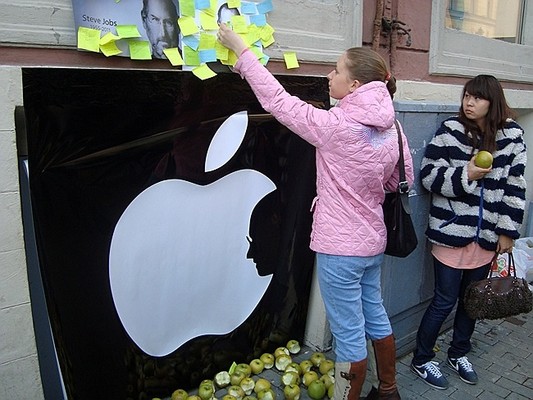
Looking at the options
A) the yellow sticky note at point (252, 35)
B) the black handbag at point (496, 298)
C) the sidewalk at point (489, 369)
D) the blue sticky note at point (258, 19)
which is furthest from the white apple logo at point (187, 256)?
the black handbag at point (496, 298)

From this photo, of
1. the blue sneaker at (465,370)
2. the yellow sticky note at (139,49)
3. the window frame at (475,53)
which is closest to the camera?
the yellow sticky note at (139,49)

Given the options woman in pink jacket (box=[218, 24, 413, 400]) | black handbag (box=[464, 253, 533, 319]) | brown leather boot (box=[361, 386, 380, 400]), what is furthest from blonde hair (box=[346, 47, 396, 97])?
brown leather boot (box=[361, 386, 380, 400])

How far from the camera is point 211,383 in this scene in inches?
113

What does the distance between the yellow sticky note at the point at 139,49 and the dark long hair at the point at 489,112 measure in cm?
184

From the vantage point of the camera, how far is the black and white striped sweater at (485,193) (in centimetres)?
288

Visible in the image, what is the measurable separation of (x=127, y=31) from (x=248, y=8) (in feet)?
2.28

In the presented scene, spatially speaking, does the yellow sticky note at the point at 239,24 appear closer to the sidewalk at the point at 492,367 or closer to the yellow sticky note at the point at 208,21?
the yellow sticky note at the point at 208,21

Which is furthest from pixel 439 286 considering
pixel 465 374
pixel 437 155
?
pixel 437 155

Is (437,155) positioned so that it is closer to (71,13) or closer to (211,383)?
(211,383)

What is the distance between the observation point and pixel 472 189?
2.82 m

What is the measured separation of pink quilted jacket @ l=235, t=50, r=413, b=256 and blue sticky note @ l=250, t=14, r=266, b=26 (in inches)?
22.4

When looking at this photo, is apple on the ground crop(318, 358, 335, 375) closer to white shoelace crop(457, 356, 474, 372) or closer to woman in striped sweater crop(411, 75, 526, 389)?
woman in striped sweater crop(411, 75, 526, 389)

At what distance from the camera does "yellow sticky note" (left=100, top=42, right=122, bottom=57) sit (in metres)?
2.14

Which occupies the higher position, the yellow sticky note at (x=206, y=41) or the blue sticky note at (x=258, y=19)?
the blue sticky note at (x=258, y=19)
